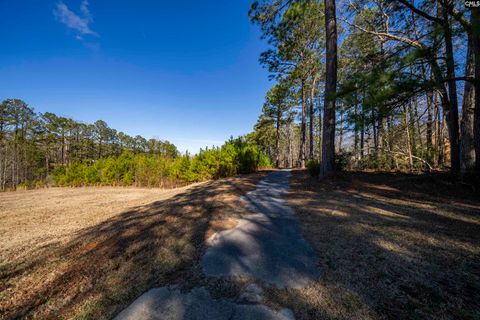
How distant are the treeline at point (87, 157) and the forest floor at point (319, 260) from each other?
7146mm

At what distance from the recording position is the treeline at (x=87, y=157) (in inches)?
468

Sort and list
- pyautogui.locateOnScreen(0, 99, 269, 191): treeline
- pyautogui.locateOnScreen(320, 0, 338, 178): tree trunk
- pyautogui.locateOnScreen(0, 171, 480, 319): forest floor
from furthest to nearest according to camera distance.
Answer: pyautogui.locateOnScreen(0, 99, 269, 191): treeline → pyautogui.locateOnScreen(320, 0, 338, 178): tree trunk → pyautogui.locateOnScreen(0, 171, 480, 319): forest floor

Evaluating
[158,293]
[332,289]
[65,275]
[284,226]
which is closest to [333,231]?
[284,226]

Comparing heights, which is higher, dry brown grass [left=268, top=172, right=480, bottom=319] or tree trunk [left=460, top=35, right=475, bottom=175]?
tree trunk [left=460, top=35, right=475, bottom=175]

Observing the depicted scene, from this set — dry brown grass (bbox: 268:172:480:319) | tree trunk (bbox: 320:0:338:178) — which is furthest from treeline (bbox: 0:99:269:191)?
dry brown grass (bbox: 268:172:480:319)

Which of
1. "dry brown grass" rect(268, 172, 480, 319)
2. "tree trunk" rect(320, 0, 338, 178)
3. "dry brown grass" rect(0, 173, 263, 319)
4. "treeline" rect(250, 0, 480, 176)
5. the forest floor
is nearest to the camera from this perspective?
"dry brown grass" rect(268, 172, 480, 319)

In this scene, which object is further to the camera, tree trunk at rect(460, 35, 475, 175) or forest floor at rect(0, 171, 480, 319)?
tree trunk at rect(460, 35, 475, 175)

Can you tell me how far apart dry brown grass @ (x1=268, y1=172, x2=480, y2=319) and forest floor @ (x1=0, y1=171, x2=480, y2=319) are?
1 cm

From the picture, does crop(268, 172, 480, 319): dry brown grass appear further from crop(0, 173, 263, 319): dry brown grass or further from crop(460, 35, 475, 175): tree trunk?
crop(460, 35, 475, 175): tree trunk

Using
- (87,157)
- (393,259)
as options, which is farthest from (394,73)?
(87,157)

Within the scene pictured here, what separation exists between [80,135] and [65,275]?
40.1 metres

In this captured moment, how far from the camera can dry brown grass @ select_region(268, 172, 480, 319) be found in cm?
146

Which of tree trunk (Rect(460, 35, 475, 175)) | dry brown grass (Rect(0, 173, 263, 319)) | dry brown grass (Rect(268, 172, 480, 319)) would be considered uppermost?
tree trunk (Rect(460, 35, 475, 175))

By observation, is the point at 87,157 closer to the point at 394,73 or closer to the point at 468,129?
the point at 394,73
